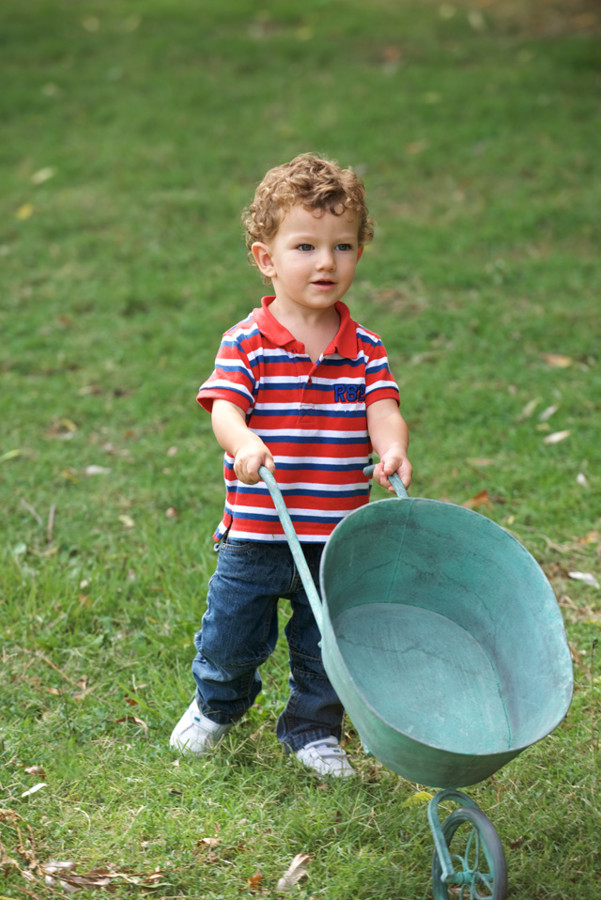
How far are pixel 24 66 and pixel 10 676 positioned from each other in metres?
7.73

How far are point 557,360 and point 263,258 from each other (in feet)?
9.82

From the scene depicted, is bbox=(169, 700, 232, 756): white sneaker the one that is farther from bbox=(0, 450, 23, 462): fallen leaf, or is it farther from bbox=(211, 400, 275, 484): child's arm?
bbox=(0, 450, 23, 462): fallen leaf

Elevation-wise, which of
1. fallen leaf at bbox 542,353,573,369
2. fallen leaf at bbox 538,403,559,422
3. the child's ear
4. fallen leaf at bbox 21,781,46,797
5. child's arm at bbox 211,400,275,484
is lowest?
fallen leaf at bbox 21,781,46,797

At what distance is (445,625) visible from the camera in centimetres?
244

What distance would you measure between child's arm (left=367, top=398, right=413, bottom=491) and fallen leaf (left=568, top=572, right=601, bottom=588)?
135cm

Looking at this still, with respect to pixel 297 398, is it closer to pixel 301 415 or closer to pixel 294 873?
pixel 301 415

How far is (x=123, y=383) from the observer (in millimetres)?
5305

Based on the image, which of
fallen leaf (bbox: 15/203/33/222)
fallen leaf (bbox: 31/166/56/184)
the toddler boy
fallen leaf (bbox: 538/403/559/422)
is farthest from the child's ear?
fallen leaf (bbox: 31/166/56/184)

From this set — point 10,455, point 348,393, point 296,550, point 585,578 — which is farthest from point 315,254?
point 10,455

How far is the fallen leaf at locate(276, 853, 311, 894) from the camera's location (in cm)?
232

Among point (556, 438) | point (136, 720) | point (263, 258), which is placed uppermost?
point (263, 258)

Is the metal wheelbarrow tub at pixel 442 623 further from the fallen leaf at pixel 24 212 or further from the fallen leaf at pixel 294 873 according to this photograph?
the fallen leaf at pixel 24 212

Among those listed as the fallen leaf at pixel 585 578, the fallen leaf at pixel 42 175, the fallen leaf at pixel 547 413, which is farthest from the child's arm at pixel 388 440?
the fallen leaf at pixel 42 175

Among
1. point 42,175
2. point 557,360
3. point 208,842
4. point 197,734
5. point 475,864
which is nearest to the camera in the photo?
point 475,864
